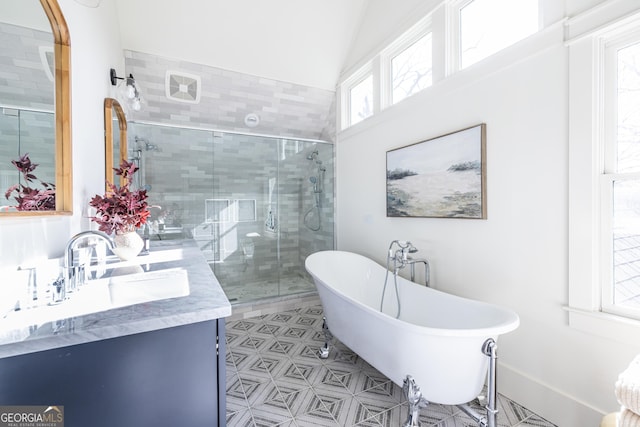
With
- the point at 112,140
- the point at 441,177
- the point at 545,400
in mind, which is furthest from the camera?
the point at 441,177

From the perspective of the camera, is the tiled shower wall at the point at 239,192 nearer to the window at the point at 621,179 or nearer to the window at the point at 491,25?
the window at the point at 491,25

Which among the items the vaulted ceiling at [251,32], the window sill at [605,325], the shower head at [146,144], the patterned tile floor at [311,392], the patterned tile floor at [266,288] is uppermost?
the vaulted ceiling at [251,32]

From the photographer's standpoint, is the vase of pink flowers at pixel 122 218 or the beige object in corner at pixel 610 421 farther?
the vase of pink flowers at pixel 122 218

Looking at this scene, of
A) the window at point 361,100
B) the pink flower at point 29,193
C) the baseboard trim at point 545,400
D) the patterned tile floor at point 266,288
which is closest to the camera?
the pink flower at point 29,193

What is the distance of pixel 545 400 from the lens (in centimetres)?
161

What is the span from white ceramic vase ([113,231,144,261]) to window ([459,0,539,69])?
251 cm

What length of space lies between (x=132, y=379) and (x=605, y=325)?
1988mm

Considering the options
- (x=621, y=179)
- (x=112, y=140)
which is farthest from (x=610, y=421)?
(x=112, y=140)

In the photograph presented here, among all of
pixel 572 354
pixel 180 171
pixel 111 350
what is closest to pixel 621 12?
pixel 572 354

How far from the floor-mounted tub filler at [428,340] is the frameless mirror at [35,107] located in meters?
1.58

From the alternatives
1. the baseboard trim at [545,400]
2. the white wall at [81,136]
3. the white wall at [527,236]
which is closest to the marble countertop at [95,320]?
the white wall at [81,136]

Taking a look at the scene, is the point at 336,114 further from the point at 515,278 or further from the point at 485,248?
the point at 515,278

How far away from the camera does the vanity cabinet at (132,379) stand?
72 centimetres

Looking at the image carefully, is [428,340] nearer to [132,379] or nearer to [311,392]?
[311,392]
